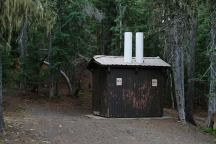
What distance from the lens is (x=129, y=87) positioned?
20750mm

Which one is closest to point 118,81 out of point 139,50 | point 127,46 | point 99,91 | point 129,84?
point 129,84

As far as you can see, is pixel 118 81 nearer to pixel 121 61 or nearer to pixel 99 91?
pixel 121 61

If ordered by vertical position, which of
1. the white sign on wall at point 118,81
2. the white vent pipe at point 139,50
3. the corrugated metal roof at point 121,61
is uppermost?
the white vent pipe at point 139,50

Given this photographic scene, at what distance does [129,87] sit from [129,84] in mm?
139

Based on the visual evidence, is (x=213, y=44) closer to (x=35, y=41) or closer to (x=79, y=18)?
(x=79, y=18)

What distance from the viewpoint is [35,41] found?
29.6m

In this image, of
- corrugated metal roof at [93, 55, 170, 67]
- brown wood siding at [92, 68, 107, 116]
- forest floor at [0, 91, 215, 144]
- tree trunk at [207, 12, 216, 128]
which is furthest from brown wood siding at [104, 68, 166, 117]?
tree trunk at [207, 12, 216, 128]

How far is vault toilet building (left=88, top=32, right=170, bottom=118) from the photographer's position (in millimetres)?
20484

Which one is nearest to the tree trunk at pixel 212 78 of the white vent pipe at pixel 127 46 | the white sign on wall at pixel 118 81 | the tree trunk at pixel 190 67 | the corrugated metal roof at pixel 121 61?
the tree trunk at pixel 190 67

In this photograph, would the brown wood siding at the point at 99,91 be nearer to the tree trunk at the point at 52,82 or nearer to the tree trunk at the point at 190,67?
the tree trunk at the point at 190,67

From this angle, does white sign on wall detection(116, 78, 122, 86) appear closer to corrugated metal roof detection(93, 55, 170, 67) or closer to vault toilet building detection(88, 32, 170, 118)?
vault toilet building detection(88, 32, 170, 118)

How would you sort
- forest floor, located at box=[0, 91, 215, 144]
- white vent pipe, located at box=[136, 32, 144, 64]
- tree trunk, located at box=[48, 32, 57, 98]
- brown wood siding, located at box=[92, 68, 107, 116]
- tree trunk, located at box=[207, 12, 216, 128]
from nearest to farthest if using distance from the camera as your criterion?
1. forest floor, located at box=[0, 91, 215, 144]
2. tree trunk, located at box=[207, 12, 216, 128]
3. brown wood siding, located at box=[92, 68, 107, 116]
4. white vent pipe, located at box=[136, 32, 144, 64]
5. tree trunk, located at box=[48, 32, 57, 98]

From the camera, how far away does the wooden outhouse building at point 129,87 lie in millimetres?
20469

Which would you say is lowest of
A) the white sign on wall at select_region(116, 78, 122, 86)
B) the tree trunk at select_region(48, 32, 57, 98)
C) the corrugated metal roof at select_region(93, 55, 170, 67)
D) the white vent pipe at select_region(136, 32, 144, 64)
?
the tree trunk at select_region(48, 32, 57, 98)
